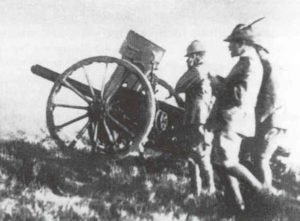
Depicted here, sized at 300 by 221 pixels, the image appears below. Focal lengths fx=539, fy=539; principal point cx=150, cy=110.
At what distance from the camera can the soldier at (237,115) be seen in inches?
221

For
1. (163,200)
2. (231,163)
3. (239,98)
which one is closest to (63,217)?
(163,200)

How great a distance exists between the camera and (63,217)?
17.3 feet

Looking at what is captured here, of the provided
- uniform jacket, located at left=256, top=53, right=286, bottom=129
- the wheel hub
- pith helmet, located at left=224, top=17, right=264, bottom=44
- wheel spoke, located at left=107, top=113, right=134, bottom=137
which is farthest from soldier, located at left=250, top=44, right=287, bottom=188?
the wheel hub

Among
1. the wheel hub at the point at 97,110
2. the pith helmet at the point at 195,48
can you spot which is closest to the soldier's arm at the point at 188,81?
the pith helmet at the point at 195,48

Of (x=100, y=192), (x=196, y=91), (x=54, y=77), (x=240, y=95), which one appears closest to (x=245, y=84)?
(x=240, y=95)

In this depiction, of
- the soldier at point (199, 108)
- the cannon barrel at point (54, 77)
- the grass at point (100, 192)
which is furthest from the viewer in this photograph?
the cannon barrel at point (54, 77)

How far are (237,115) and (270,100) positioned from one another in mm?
1185

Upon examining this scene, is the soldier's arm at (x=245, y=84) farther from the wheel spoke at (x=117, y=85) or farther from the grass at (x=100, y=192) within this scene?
the wheel spoke at (x=117, y=85)

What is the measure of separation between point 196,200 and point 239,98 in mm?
1279

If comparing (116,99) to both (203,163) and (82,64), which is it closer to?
(82,64)

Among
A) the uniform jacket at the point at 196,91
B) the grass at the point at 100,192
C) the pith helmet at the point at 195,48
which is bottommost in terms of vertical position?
the grass at the point at 100,192

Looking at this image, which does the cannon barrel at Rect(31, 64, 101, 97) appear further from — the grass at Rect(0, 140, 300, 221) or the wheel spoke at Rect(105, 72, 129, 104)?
the grass at Rect(0, 140, 300, 221)

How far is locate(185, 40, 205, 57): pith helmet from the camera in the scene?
681 centimetres

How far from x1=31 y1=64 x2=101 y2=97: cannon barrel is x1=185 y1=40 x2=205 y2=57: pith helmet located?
49.8 inches
